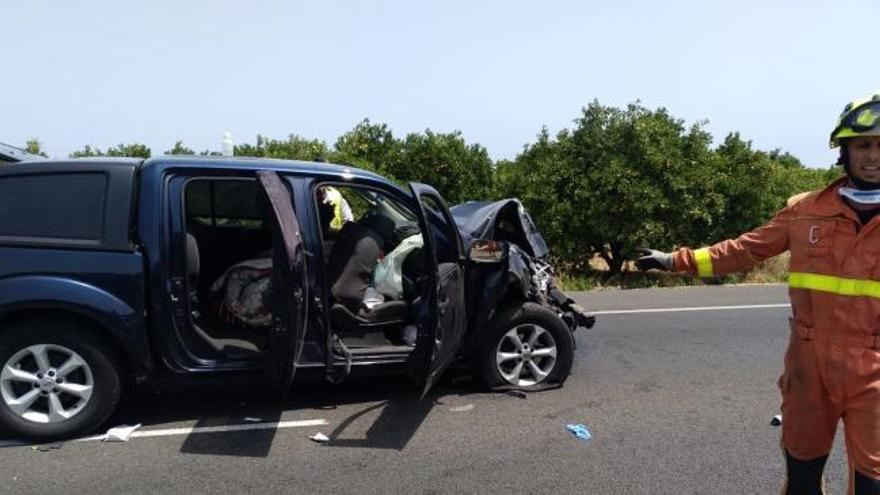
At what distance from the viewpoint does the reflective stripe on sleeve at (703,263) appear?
3104mm

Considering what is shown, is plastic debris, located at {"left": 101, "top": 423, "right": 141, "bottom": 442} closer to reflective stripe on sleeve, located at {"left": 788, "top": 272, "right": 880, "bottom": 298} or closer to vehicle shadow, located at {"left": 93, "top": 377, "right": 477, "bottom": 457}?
vehicle shadow, located at {"left": 93, "top": 377, "right": 477, "bottom": 457}

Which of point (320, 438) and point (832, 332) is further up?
point (832, 332)

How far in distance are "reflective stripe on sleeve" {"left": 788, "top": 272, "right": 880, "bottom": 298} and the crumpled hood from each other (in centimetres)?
293

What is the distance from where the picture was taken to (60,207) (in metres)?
4.26

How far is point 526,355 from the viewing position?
5137mm

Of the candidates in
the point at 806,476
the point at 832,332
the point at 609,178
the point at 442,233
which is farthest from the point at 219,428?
the point at 609,178

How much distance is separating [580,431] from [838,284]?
7.05 ft

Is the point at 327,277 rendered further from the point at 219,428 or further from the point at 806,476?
Result: the point at 806,476

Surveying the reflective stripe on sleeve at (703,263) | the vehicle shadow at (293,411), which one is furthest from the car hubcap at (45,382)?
the reflective stripe on sleeve at (703,263)

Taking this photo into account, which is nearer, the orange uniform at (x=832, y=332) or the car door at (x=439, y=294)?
the orange uniform at (x=832, y=332)

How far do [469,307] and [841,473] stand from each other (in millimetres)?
2420

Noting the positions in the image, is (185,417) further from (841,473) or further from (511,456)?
(841,473)

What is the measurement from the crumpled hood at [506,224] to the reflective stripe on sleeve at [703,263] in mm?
2475

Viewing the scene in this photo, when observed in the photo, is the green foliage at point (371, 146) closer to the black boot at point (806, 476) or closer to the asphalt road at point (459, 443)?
the asphalt road at point (459, 443)
